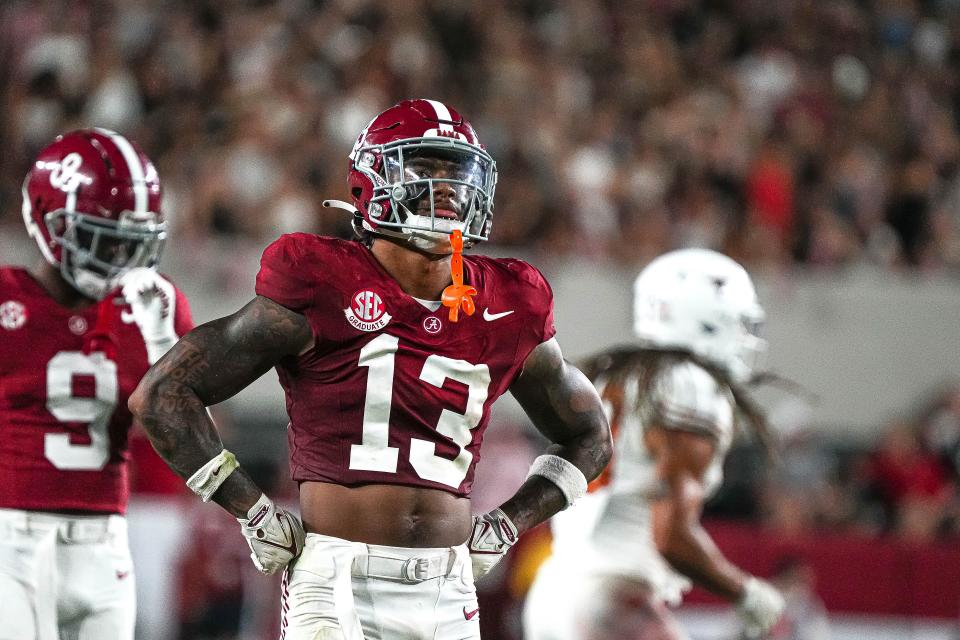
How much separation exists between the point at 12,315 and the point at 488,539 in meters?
1.63

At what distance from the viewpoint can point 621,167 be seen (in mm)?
10570

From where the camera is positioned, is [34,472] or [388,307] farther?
[34,472]

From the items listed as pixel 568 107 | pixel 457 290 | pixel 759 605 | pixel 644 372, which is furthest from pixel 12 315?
pixel 568 107

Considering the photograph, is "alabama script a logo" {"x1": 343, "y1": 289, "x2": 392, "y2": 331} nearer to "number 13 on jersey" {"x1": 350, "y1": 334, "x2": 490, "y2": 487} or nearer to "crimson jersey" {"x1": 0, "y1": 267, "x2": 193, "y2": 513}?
"number 13 on jersey" {"x1": 350, "y1": 334, "x2": 490, "y2": 487}

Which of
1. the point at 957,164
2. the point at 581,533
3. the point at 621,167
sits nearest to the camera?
the point at 581,533

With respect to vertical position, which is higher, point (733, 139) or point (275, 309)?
point (733, 139)

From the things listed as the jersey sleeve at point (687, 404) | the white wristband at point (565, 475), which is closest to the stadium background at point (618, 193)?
the jersey sleeve at point (687, 404)

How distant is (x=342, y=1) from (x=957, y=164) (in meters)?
5.15

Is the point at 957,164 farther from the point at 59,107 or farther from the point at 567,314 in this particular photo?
the point at 59,107

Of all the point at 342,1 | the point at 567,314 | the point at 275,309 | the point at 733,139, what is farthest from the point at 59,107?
the point at 275,309

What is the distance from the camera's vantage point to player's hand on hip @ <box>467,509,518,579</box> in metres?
3.40

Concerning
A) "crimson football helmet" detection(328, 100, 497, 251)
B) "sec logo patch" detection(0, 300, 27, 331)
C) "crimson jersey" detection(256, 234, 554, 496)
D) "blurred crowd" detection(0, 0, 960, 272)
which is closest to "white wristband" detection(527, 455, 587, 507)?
"crimson jersey" detection(256, 234, 554, 496)

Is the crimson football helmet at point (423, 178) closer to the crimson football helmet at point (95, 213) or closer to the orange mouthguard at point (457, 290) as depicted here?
the orange mouthguard at point (457, 290)

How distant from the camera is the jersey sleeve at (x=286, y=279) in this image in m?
3.16
